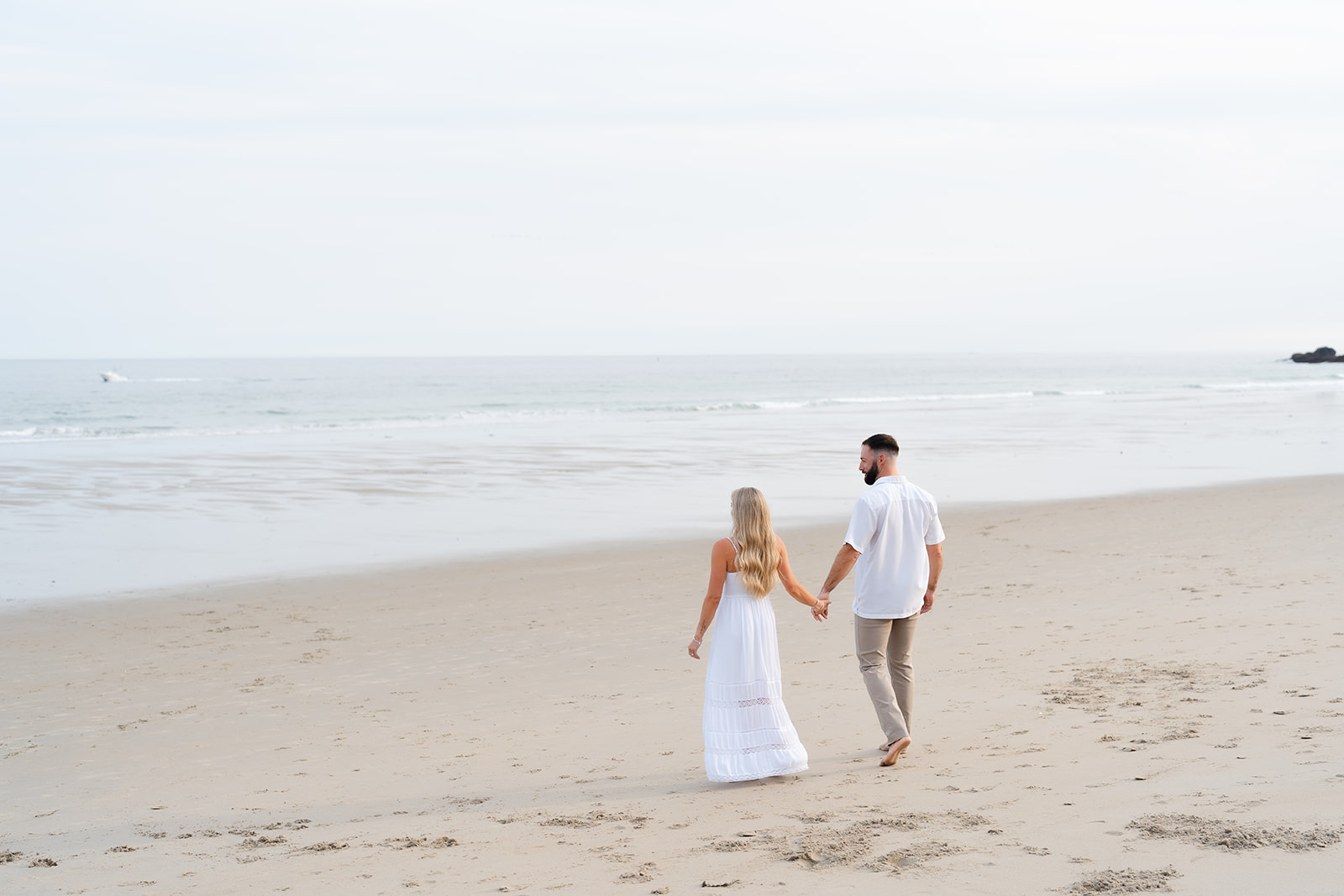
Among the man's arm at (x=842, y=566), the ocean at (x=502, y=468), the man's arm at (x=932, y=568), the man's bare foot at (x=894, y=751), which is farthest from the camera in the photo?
the ocean at (x=502, y=468)

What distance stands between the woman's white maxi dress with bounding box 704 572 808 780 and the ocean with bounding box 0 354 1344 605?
8054 mm

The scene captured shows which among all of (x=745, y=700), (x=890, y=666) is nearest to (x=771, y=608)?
(x=745, y=700)

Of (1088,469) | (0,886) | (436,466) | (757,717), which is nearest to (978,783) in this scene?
(757,717)

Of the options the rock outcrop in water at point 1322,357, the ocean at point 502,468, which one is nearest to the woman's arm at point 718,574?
the ocean at point 502,468

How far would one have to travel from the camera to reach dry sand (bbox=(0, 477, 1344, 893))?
13.7ft

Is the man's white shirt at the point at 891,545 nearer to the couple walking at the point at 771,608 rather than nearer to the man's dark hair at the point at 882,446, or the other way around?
the couple walking at the point at 771,608

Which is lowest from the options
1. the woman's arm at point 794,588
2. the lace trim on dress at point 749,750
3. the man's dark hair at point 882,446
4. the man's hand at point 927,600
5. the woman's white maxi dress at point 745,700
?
the lace trim on dress at point 749,750

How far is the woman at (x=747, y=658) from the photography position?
17.2ft

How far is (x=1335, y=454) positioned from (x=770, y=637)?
2409cm

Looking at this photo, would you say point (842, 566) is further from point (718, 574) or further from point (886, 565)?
point (718, 574)

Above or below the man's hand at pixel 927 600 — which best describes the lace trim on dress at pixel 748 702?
below

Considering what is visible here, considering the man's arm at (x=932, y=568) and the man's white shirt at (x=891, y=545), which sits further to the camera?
the man's arm at (x=932, y=568)

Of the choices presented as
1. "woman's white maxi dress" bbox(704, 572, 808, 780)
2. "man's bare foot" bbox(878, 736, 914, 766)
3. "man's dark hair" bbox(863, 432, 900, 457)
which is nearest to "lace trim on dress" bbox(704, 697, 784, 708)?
"woman's white maxi dress" bbox(704, 572, 808, 780)

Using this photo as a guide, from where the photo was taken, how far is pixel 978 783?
496 cm
